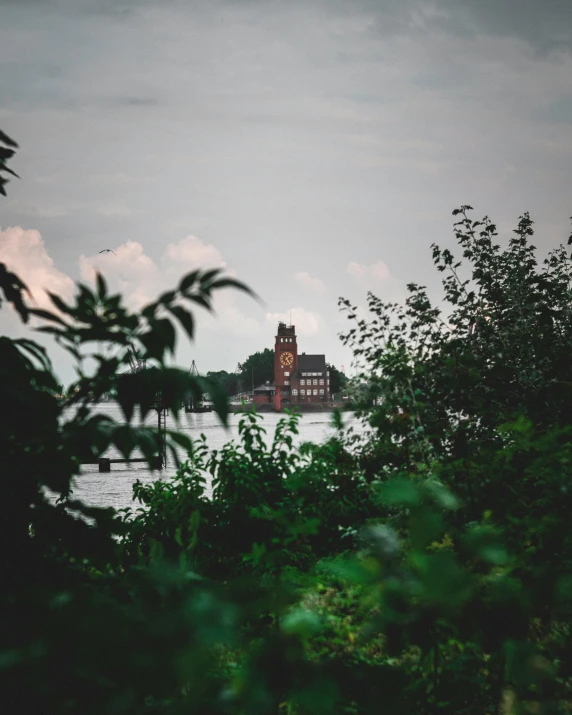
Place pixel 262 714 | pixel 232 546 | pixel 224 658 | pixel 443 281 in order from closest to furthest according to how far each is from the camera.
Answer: pixel 262 714, pixel 224 658, pixel 232 546, pixel 443 281

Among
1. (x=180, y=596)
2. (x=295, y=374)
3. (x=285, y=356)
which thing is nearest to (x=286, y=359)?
(x=285, y=356)

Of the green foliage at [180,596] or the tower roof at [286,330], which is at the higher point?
the tower roof at [286,330]

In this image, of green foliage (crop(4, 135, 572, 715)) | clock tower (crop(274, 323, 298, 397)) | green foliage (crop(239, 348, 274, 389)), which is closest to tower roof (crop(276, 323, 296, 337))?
clock tower (crop(274, 323, 298, 397))

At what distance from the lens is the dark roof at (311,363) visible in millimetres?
139500

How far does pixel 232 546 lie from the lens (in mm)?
6289

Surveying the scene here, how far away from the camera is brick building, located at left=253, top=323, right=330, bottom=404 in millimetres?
136750

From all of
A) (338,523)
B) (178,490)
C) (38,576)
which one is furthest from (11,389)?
(338,523)

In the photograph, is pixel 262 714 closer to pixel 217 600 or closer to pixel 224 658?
pixel 217 600

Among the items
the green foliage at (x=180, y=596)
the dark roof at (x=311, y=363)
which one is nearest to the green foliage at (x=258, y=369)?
the dark roof at (x=311, y=363)

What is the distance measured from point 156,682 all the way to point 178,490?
18.3ft

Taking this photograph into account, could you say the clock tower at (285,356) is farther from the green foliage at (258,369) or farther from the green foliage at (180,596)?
the green foliage at (180,596)

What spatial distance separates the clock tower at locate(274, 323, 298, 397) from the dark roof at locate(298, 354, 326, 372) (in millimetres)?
1628

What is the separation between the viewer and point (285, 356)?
138375mm

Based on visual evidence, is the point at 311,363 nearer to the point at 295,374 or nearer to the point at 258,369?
the point at 295,374
